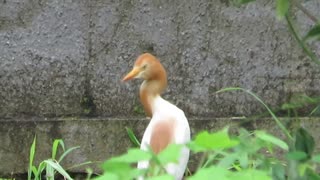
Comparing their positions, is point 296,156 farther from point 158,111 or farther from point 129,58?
point 129,58

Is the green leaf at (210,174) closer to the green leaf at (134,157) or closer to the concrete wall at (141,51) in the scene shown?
→ the green leaf at (134,157)

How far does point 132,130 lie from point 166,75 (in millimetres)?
200

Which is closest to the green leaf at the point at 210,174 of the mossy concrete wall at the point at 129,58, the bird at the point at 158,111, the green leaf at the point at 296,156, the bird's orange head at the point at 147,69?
the green leaf at the point at 296,156

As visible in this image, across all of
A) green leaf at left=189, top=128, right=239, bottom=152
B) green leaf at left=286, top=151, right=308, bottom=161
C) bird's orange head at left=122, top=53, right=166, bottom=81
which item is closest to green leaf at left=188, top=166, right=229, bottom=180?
green leaf at left=189, top=128, right=239, bottom=152

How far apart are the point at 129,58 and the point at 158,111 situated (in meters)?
0.29

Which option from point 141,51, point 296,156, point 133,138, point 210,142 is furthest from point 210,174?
point 141,51

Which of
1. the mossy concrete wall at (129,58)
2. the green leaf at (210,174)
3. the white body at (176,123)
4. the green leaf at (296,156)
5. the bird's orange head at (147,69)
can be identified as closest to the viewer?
the green leaf at (210,174)

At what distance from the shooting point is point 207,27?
118 inches

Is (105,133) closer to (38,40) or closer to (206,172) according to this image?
(38,40)

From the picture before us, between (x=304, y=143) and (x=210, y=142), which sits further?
(x=304, y=143)

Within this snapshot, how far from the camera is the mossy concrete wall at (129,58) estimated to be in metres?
2.97

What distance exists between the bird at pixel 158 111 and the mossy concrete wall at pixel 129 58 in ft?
0.48

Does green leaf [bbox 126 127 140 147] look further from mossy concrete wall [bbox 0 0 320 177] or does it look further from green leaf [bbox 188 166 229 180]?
green leaf [bbox 188 166 229 180]

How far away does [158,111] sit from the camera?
280 cm
